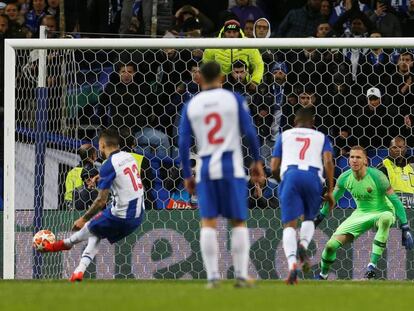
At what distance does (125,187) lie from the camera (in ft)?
46.3

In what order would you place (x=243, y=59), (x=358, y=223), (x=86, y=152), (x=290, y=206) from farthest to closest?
1. (x=243, y=59)
2. (x=86, y=152)
3. (x=358, y=223)
4. (x=290, y=206)

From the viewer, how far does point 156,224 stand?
16141mm

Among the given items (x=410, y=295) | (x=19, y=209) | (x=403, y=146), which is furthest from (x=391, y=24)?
(x=410, y=295)

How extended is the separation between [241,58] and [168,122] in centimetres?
130

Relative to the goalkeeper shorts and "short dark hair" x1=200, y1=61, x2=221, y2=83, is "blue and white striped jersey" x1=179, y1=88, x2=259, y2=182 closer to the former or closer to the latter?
"short dark hair" x1=200, y1=61, x2=221, y2=83

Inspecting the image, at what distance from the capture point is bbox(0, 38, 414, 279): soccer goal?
619 inches

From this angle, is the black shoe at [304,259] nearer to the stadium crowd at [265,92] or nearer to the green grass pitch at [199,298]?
the green grass pitch at [199,298]

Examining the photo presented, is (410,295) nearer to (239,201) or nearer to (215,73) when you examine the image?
(239,201)

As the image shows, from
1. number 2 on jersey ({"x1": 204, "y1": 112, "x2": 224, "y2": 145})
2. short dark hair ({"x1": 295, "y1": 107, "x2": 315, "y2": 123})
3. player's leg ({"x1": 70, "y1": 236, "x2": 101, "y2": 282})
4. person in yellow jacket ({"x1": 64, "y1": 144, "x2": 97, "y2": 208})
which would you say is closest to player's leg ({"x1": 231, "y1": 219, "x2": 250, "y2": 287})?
number 2 on jersey ({"x1": 204, "y1": 112, "x2": 224, "y2": 145})

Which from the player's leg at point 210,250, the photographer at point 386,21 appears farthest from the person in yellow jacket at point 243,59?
the player's leg at point 210,250

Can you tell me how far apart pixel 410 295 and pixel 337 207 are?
626 centimetres

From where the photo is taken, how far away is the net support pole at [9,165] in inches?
587

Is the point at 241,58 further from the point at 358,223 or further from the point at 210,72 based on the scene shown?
the point at 210,72

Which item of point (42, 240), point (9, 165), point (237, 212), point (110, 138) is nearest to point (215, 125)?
point (237, 212)
